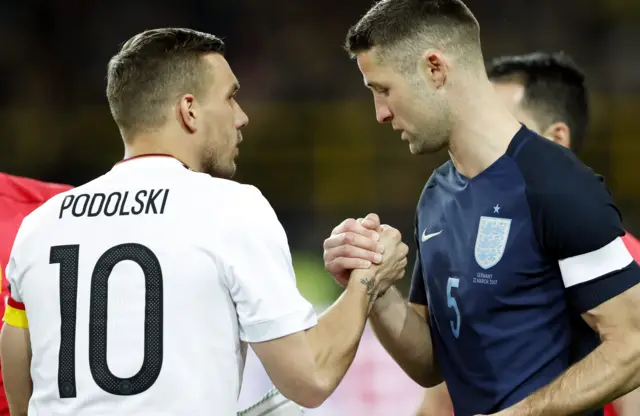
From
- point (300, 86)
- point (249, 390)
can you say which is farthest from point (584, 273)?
point (300, 86)

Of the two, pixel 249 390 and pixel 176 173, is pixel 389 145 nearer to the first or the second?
pixel 249 390

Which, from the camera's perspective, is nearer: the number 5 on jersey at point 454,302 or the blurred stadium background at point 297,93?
the number 5 on jersey at point 454,302

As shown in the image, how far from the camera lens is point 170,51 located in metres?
2.40

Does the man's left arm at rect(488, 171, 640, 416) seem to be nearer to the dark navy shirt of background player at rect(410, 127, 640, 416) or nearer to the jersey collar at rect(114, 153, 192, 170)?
the dark navy shirt of background player at rect(410, 127, 640, 416)

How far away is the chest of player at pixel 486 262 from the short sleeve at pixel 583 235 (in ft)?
0.19

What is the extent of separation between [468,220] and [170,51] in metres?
0.91

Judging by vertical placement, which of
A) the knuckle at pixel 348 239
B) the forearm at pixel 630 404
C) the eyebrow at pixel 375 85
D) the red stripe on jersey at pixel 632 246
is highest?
the eyebrow at pixel 375 85

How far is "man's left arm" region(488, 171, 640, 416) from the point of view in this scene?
6.88 feet

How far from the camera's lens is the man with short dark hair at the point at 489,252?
212 cm

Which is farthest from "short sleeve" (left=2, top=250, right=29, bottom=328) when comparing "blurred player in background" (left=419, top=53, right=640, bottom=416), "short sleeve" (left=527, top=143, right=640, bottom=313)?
"blurred player in background" (left=419, top=53, right=640, bottom=416)

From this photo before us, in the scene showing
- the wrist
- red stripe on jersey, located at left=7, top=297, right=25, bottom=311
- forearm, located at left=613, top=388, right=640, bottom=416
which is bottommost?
forearm, located at left=613, top=388, right=640, bottom=416

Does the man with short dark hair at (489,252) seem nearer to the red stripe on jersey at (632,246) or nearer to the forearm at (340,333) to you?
the forearm at (340,333)

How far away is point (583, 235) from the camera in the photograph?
211 cm

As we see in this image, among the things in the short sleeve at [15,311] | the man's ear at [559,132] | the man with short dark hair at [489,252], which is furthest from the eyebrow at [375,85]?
the man's ear at [559,132]
